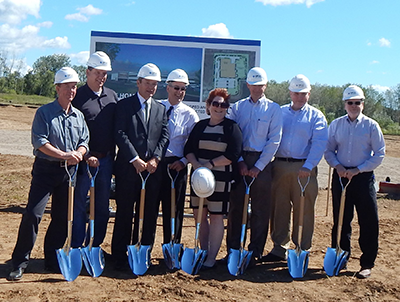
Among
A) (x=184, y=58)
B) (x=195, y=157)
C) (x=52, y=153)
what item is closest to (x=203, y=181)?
(x=195, y=157)

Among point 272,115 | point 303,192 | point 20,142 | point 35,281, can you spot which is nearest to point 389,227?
point 303,192

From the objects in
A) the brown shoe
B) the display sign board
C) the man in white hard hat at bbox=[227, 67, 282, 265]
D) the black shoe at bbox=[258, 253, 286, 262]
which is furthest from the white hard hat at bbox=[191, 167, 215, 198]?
the display sign board

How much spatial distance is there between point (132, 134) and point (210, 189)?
1.12 meters

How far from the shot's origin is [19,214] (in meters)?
8.39

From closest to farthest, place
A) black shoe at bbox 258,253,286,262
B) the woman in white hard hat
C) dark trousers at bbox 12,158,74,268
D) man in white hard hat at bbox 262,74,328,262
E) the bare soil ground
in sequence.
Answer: the bare soil ground → dark trousers at bbox 12,158,74,268 → the woman in white hard hat → man in white hard hat at bbox 262,74,328,262 → black shoe at bbox 258,253,286,262

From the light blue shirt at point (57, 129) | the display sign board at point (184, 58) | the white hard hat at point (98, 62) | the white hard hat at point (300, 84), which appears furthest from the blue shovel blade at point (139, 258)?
the display sign board at point (184, 58)

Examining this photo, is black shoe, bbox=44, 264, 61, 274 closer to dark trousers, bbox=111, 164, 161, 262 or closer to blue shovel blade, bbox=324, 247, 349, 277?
dark trousers, bbox=111, 164, 161, 262

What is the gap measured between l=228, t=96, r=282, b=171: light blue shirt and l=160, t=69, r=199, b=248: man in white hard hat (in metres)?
0.71

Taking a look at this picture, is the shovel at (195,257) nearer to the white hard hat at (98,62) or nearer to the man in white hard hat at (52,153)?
the man in white hard hat at (52,153)

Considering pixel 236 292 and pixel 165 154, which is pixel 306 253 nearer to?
pixel 236 292

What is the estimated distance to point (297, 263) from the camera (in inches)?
229

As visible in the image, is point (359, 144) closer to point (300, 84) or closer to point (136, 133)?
point (300, 84)

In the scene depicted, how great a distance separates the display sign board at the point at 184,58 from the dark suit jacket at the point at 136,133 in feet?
10.1

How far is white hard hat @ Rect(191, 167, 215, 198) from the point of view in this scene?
538 cm
